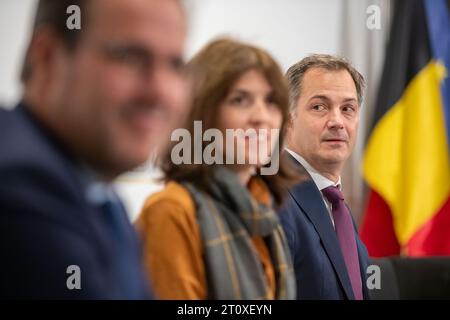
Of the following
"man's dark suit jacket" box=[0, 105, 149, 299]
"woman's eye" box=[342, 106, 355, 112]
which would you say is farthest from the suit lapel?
"man's dark suit jacket" box=[0, 105, 149, 299]

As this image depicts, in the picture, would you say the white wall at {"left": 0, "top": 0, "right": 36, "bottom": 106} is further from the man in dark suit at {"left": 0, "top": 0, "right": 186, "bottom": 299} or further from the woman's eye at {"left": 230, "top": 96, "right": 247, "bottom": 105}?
the woman's eye at {"left": 230, "top": 96, "right": 247, "bottom": 105}

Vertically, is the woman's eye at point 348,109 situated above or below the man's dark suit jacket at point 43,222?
above

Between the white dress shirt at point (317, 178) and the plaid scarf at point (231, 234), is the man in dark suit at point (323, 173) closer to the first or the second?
the white dress shirt at point (317, 178)

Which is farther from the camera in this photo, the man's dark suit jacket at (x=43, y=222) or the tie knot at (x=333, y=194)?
the tie knot at (x=333, y=194)

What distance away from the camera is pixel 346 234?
95cm

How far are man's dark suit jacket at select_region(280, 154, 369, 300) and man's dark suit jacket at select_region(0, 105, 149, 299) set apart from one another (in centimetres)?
35

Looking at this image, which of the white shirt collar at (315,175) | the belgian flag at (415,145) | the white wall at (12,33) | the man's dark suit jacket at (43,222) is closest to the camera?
the man's dark suit jacket at (43,222)

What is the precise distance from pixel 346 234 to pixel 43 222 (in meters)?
0.55

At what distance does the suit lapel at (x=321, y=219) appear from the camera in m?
0.91

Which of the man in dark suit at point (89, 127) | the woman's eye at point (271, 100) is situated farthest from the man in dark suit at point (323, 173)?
the man in dark suit at point (89, 127)

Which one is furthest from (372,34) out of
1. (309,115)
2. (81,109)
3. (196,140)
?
(81,109)

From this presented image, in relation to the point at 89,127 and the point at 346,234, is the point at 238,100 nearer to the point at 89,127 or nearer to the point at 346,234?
the point at 89,127

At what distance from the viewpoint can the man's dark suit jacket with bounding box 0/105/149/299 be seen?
515mm

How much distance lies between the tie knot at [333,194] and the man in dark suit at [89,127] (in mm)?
349
